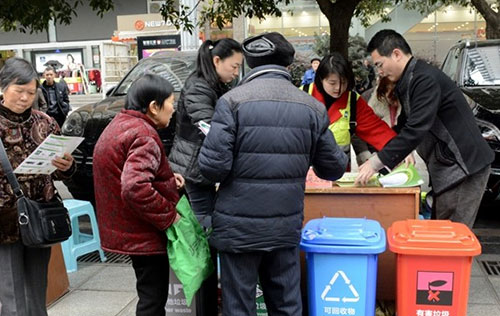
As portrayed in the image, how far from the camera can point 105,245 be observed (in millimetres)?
2828

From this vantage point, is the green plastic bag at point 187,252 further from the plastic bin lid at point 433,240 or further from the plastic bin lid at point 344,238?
the plastic bin lid at point 433,240

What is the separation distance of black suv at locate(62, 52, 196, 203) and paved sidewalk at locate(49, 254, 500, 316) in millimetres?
1617

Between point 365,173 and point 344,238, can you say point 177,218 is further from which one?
point 365,173

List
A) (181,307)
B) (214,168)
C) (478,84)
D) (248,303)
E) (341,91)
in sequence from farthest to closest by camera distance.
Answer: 1. (478,84)
2. (341,91)
3. (181,307)
4. (248,303)
5. (214,168)

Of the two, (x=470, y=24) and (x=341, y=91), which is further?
(x=470, y=24)

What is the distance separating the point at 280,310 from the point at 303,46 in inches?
774

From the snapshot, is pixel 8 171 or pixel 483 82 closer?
pixel 8 171

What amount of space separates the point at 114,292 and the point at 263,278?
Answer: 1953 mm

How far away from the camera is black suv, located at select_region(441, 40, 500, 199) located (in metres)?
5.29

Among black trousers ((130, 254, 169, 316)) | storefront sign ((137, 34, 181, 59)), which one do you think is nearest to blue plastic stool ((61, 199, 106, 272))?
black trousers ((130, 254, 169, 316))

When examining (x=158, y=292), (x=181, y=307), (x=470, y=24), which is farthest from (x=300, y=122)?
(x=470, y=24)

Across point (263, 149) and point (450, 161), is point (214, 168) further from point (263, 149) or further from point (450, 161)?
point (450, 161)

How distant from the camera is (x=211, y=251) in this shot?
3129 millimetres

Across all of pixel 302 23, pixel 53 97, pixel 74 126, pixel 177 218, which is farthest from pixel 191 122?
pixel 302 23
